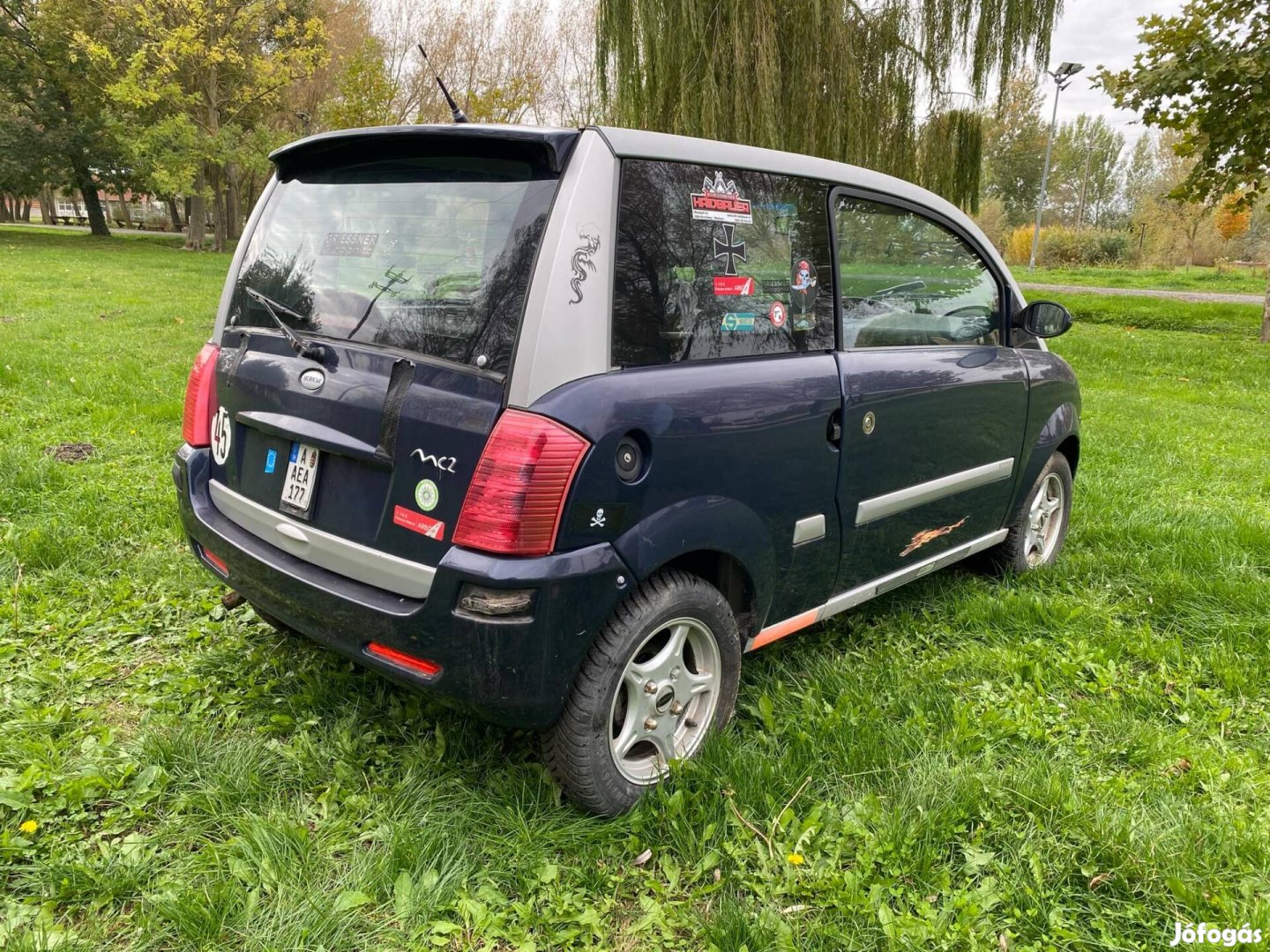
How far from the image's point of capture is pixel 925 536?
345cm

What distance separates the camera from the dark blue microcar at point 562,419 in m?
2.13

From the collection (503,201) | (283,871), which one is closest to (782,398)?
(503,201)

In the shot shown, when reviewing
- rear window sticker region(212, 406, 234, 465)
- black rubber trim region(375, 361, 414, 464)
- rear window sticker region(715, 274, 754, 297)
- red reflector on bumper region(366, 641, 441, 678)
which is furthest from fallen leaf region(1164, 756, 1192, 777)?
rear window sticker region(212, 406, 234, 465)

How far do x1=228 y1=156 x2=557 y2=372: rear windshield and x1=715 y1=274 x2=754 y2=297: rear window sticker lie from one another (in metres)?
0.60

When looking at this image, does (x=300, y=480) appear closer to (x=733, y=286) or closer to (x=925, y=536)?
(x=733, y=286)

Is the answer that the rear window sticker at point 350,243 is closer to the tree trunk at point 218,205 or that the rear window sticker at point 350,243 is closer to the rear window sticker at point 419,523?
the rear window sticker at point 419,523

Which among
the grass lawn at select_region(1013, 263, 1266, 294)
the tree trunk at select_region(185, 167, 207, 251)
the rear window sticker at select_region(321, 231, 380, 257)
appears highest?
the tree trunk at select_region(185, 167, 207, 251)

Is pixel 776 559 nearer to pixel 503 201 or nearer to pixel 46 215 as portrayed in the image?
pixel 503 201

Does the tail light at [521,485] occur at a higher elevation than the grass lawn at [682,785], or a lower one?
higher

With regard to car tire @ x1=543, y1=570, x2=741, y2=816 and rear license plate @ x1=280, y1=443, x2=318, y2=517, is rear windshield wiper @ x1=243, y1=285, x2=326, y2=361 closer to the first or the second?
rear license plate @ x1=280, y1=443, x2=318, y2=517

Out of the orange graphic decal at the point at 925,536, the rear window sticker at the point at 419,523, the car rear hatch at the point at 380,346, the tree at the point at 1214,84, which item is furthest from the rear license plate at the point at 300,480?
the tree at the point at 1214,84

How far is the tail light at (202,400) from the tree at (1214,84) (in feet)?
43.5

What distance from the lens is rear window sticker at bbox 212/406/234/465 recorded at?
277cm

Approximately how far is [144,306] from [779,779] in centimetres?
1279
